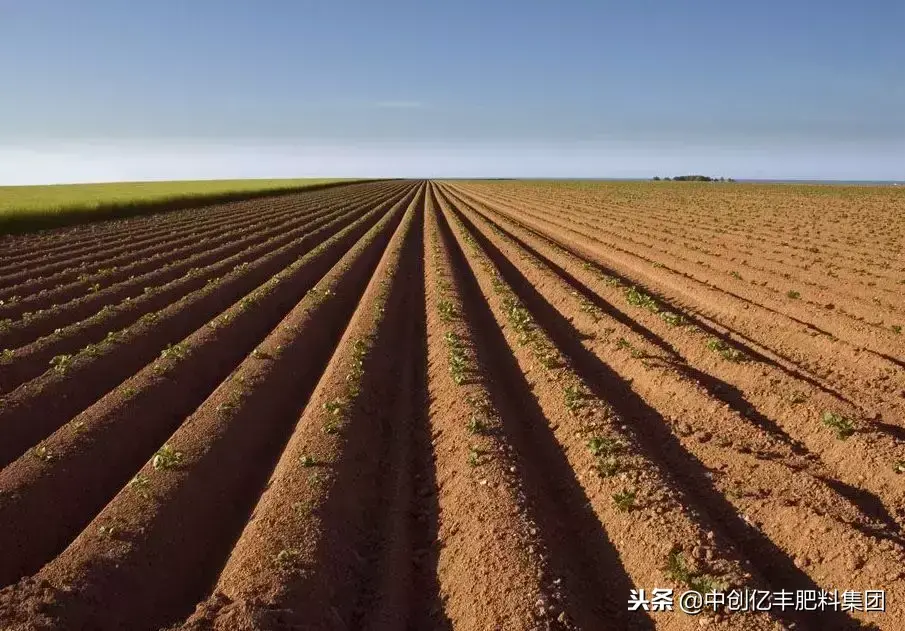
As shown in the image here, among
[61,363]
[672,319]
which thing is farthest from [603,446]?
[61,363]

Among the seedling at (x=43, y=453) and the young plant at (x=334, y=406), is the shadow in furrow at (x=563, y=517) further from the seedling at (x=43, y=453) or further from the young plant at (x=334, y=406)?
the seedling at (x=43, y=453)

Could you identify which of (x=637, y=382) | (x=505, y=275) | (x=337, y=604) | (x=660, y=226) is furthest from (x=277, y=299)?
(x=660, y=226)

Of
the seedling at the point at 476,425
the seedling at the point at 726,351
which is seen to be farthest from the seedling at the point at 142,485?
the seedling at the point at 726,351

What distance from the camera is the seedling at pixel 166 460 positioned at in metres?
7.44

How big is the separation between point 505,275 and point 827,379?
10747 millimetres

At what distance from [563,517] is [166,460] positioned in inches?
186

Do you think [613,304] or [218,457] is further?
[613,304]

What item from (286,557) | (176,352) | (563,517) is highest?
(176,352)

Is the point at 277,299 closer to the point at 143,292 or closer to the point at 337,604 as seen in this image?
the point at 143,292

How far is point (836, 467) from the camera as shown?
720 centimetres

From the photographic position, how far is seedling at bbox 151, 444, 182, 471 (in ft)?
24.4

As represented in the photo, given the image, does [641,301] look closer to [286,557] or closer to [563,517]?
[563,517]

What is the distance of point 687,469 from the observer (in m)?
7.50

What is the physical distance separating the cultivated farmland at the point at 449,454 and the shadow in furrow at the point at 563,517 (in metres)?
0.03
